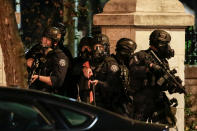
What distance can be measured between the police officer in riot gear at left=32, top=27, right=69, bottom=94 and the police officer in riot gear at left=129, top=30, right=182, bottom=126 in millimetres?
966

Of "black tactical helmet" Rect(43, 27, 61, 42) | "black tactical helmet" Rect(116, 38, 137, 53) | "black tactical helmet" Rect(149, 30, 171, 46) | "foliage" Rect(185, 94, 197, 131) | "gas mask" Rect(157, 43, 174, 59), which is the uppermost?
"black tactical helmet" Rect(43, 27, 61, 42)

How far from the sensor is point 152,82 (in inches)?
477

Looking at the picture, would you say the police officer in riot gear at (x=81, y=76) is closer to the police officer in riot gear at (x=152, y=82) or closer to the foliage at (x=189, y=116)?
the police officer in riot gear at (x=152, y=82)

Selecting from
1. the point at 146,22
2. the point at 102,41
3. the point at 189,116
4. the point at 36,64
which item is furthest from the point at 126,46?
the point at 189,116

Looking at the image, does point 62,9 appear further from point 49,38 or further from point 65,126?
point 65,126

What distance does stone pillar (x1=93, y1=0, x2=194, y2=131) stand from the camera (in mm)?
13570

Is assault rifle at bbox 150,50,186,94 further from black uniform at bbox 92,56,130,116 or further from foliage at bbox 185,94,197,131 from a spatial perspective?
foliage at bbox 185,94,197,131

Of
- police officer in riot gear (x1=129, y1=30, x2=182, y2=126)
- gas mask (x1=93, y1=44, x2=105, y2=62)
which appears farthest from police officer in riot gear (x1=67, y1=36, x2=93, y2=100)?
police officer in riot gear (x1=129, y1=30, x2=182, y2=126)

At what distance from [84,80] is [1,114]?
4.36 m

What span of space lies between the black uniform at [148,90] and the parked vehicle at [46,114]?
4.37 m

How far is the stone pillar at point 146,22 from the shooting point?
44.5 feet

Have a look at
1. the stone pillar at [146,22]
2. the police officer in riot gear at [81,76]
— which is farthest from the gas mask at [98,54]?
the stone pillar at [146,22]

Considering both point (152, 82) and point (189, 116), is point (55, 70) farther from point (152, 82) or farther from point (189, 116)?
point (189, 116)

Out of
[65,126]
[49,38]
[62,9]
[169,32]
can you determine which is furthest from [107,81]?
[62,9]
